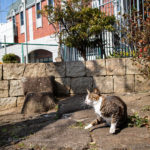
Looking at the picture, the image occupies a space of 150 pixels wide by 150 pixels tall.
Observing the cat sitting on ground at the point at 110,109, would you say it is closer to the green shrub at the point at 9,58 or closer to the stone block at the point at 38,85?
the stone block at the point at 38,85

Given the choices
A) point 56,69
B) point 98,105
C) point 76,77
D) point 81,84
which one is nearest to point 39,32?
point 56,69

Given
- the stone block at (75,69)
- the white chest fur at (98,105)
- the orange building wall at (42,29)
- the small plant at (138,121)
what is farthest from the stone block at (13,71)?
the orange building wall at (42,29)

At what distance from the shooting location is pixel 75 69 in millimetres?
5902

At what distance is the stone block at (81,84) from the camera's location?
19.1 ft

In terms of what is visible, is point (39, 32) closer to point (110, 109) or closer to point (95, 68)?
point (95, 68)

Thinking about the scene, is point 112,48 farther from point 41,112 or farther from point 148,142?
point 148,142

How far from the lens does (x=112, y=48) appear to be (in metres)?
6.06

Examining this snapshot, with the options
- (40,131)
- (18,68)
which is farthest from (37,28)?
(40,131)

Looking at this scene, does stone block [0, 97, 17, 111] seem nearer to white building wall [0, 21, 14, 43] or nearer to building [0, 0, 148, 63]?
building [0, 0, 148, 63]

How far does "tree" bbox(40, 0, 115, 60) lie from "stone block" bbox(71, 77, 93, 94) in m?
0.97

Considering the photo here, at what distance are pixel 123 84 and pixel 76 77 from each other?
4.80ft

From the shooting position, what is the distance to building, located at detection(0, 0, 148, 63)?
6155mm

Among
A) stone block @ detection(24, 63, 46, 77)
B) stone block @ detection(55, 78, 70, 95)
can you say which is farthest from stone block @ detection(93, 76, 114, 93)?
stone block @ detection(24, 63, 46, 77)

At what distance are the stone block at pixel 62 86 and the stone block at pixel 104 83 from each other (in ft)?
2.99
